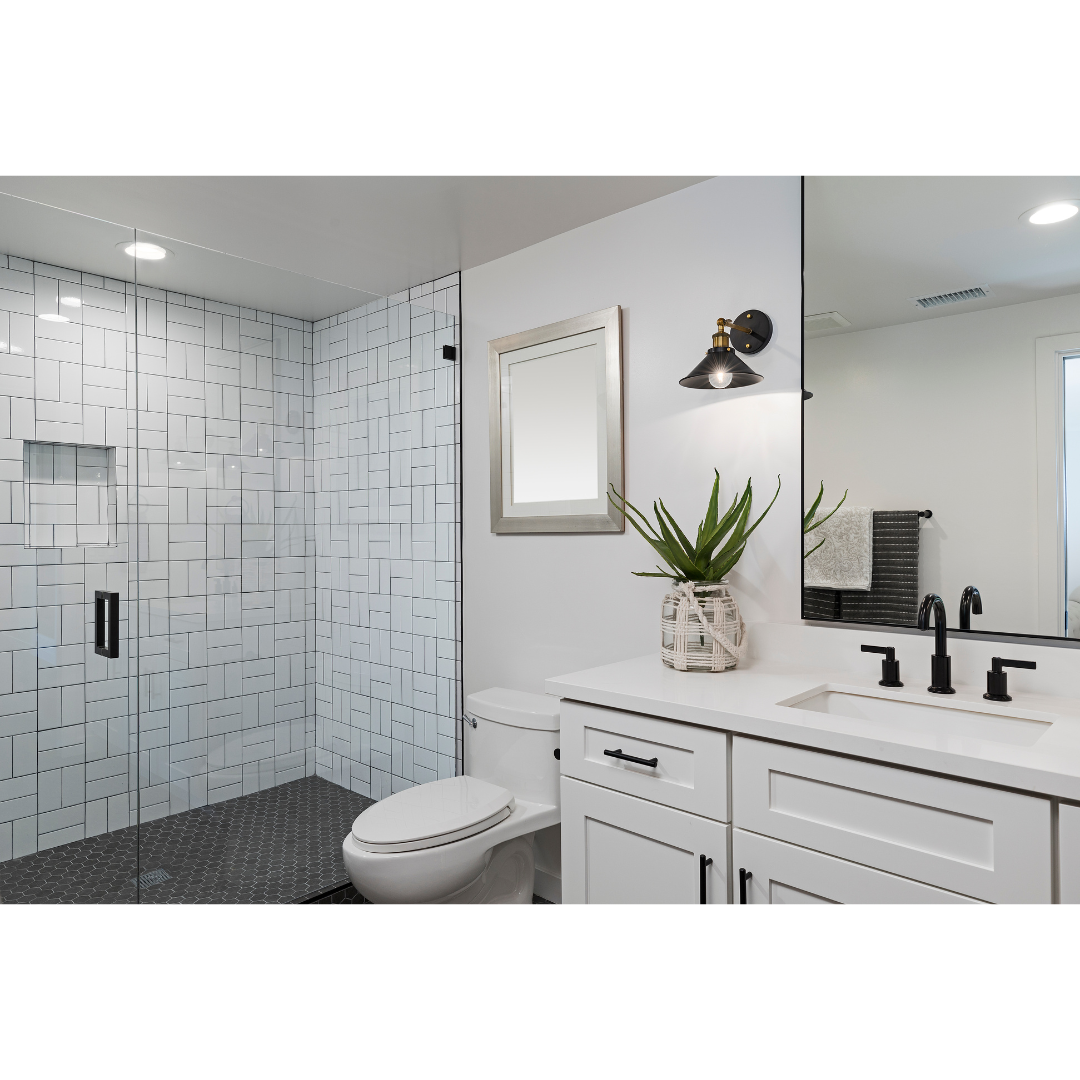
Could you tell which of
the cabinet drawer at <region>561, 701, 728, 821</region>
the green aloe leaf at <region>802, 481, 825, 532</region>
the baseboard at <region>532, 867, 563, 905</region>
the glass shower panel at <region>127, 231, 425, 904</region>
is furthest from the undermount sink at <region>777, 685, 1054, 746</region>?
the glass shower panel at <region>127, 231, 425, 904</region>

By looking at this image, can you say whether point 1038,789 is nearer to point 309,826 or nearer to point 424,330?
point 309,826

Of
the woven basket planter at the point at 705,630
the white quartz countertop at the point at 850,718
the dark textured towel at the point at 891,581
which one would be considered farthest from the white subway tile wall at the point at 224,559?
the dark textured towel at the point at 891,581

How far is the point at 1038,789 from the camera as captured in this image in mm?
1016

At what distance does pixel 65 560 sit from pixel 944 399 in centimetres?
220

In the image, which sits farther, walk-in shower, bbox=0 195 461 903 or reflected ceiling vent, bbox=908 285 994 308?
walk-in shower, bbox=0 195 461 903

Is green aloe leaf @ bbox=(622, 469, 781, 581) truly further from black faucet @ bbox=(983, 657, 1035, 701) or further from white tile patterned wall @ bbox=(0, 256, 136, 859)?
white tile patterned wall @ bbox=(0, 256, 136, 859)

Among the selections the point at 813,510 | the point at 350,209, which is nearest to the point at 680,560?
the point at 813,510

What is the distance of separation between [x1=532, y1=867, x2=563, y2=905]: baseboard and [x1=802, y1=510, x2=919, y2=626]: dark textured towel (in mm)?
1250

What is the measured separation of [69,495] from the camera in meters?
1.83

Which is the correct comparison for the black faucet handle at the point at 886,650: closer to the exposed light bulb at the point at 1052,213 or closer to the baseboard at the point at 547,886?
the exposed light bulb at the point at 1052,213

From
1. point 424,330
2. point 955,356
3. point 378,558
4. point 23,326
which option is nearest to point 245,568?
point 378,558

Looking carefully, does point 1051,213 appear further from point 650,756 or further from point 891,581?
point 650,756

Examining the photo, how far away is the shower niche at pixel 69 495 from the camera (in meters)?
1.77

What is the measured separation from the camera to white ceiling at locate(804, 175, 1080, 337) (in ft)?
4.76
